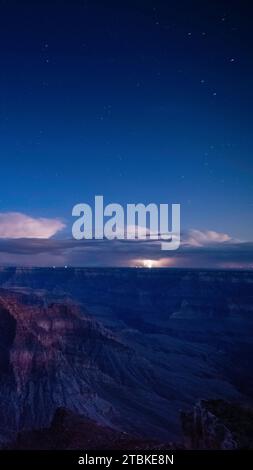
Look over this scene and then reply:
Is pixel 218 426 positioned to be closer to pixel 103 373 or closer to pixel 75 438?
pixel 75 438

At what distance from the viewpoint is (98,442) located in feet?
93.1

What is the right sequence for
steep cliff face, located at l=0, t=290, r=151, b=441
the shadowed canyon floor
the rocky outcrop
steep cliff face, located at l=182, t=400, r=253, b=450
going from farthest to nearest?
steep cliff face, located at l=0, t=290, r=151, b=441 < the shadowed canyon floor < the rocky outcrop < steep cliff face, located at l=182, t=400, r=253, b=450

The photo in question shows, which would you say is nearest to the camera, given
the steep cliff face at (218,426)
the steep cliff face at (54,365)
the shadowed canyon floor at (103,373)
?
the steep cliff face at (218,426)

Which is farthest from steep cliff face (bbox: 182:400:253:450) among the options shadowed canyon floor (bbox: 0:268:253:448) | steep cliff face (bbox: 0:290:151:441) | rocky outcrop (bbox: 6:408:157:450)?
steep cliff face (bbox: 0:290:151:441)

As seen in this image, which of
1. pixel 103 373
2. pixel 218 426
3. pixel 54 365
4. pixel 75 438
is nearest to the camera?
pixel 218 426

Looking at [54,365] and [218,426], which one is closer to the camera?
[218,426]

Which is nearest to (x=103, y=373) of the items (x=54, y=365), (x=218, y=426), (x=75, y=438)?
(x=54, y=365)

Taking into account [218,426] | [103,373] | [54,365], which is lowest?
[103,373]

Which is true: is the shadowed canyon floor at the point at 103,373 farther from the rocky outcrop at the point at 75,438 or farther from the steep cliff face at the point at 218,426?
the steep cliff face at the point at 218,426

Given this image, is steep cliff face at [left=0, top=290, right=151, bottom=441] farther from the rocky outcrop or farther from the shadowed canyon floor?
the rocky outcrop

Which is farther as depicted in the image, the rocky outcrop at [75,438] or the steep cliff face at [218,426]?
the rocky outcrop at [75,438]

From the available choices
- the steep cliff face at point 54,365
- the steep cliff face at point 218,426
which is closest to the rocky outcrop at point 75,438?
the steep cliff face at point 218,426
